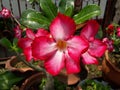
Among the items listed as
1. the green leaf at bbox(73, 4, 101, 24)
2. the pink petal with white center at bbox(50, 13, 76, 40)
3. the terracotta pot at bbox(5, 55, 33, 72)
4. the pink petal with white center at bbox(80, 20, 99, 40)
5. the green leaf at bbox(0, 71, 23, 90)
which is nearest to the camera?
the pink petal with white center at bbox(50, 13, 76, 40)

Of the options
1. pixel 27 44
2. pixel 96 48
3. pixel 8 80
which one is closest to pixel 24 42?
pixel 27 44

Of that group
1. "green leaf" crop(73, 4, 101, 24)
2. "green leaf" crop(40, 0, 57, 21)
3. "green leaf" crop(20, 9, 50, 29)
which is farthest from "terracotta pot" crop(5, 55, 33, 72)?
"green leaf" crop(73, 4, 101, 24)

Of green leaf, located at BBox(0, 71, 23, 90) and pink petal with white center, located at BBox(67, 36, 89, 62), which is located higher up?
pink petal with white center, located at BBox(67, 36, 89, 62)

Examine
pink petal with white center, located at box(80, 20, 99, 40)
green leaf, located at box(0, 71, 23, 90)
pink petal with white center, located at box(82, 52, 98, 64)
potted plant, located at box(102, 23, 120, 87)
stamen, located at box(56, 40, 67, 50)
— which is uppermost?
pink petal with white center, located at box(80, 20, 99, 40)

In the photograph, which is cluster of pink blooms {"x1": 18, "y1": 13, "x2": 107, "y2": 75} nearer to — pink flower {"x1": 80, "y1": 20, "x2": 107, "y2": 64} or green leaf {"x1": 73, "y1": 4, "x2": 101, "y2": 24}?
pink flower {"x1": 80, "y1": 20, "x2": 107, "y2": 64}

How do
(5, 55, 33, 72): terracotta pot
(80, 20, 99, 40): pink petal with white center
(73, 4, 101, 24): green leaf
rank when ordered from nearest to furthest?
(80, 20, 99, 40): pink petal with white center → (73, 4, 101, 24): green leaf → (5, 55, 33, 72): terracotta pot

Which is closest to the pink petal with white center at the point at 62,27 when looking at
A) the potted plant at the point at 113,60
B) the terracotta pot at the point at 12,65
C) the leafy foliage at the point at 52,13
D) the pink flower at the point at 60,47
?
the pink flower at the point at 60,47
